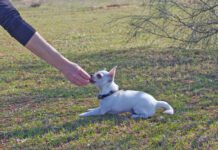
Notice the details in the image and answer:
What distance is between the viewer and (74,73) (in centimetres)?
Answer: 235

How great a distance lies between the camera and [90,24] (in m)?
21.1

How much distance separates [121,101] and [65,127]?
0.72 meters

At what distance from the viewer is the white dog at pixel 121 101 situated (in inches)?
218

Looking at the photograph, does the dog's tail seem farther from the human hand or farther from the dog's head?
the human hand

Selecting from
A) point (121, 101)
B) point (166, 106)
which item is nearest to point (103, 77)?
point (121, 101)

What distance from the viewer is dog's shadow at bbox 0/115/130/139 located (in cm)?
532

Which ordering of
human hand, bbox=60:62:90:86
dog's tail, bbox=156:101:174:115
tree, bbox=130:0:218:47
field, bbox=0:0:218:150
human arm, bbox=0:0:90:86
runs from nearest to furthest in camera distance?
human arm, bbox=0:0:90:86, human hand, bbox=60:62:90:86, field, bbox=0:0:218:150, dog's tail, bbox=156:101:174:115, tree, bbox=130:0:218:47

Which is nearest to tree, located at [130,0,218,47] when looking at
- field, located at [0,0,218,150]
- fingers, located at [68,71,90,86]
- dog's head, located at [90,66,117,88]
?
field, located at [0,0,218,150]

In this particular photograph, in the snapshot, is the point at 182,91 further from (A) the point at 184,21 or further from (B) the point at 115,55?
(B) the point at 115,55

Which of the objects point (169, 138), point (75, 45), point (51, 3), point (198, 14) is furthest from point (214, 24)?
point (51, 3)

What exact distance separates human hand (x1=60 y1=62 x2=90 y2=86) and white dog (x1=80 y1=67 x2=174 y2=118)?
308cm

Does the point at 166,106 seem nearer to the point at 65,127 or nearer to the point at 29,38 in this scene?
the point at 65,127

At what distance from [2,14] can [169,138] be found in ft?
10.1

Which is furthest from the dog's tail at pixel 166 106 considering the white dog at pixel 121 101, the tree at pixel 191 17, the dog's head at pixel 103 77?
the tree at pixel 191 17
